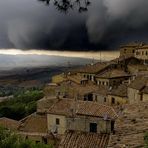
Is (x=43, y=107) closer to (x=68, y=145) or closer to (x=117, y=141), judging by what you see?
(x=68, y=145)

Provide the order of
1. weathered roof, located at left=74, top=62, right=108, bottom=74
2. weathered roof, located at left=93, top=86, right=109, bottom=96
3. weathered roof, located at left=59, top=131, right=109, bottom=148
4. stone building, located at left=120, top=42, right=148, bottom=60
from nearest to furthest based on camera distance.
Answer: weathered roof, located at left=59, top=131, right=109, bottom=148 → weathered roof, located at left=93, top=86, right=109, bottom=96 → weathered roof, located at left=74, top=62, right=108, bottom=74 → stone building, located at left=120, top=42, right=148, bottom=60

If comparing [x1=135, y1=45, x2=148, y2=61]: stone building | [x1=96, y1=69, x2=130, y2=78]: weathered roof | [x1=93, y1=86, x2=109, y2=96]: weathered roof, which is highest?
[x1=135, y1=45, x2=148, y2=61]: stone building

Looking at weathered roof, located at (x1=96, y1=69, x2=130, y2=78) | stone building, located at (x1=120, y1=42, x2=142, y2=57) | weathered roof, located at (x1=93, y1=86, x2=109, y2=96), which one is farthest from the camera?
stone building, located at (x1=120, y1=42, x2=142, y2=57)

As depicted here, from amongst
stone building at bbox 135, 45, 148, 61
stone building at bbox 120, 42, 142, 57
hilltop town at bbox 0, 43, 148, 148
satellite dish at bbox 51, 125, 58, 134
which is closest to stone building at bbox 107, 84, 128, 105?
hilltop town at bbox 0, 43, 148, 148

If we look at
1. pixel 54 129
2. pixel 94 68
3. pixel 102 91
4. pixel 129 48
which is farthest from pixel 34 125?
pixel 129 48

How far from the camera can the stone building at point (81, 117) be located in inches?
1016

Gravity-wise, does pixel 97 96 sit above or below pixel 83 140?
below

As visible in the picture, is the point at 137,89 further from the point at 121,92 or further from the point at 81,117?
the point at 81,117

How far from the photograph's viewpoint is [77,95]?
174 ft

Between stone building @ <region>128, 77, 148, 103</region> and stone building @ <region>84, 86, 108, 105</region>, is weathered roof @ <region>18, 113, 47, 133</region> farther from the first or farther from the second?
stone building @ <region>84, 86, 108, 105</region>

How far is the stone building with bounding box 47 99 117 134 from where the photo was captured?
2581 centimetres

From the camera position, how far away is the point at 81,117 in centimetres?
2984

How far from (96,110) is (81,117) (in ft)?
14.5

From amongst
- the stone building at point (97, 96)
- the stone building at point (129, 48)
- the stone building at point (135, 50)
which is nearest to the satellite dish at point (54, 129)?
the stone building at point (97, 96)
